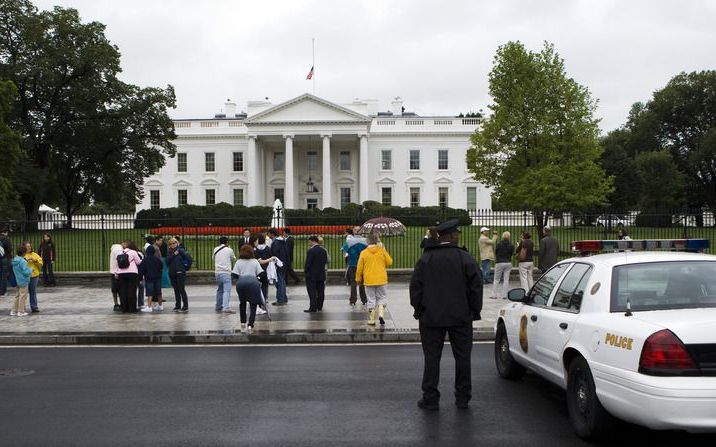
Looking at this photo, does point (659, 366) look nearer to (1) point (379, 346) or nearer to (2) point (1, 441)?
(2) point (1, 441)

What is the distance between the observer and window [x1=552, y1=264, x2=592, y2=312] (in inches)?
244

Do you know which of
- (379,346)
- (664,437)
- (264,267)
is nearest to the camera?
(664,437)

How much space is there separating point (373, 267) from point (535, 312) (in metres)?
5.34

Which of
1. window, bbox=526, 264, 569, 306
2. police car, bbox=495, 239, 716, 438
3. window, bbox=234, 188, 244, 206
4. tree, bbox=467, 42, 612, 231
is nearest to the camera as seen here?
police car, bbox=495, 239, 716, 438

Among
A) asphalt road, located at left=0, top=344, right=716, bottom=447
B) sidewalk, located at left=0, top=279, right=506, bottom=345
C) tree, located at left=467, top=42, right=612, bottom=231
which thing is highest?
tree, located at left=467, top=42, right=612, bottom=231

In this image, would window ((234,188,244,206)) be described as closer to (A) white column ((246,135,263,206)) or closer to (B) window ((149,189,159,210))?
(A) white column ((246,135,263,206))

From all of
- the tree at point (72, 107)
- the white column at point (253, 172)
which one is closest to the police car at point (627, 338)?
the tree at point (72, 107)

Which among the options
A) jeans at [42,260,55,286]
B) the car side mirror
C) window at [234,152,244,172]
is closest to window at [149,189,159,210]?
window at [234,152,244,172]

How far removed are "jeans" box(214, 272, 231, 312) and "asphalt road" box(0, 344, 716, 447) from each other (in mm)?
4016

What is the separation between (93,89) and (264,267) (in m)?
40.4

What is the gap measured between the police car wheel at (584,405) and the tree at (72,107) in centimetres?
4584

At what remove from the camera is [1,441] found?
5.99 m

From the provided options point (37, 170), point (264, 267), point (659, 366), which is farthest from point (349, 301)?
point (37, 170)

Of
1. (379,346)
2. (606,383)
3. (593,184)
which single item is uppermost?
(593,184)
